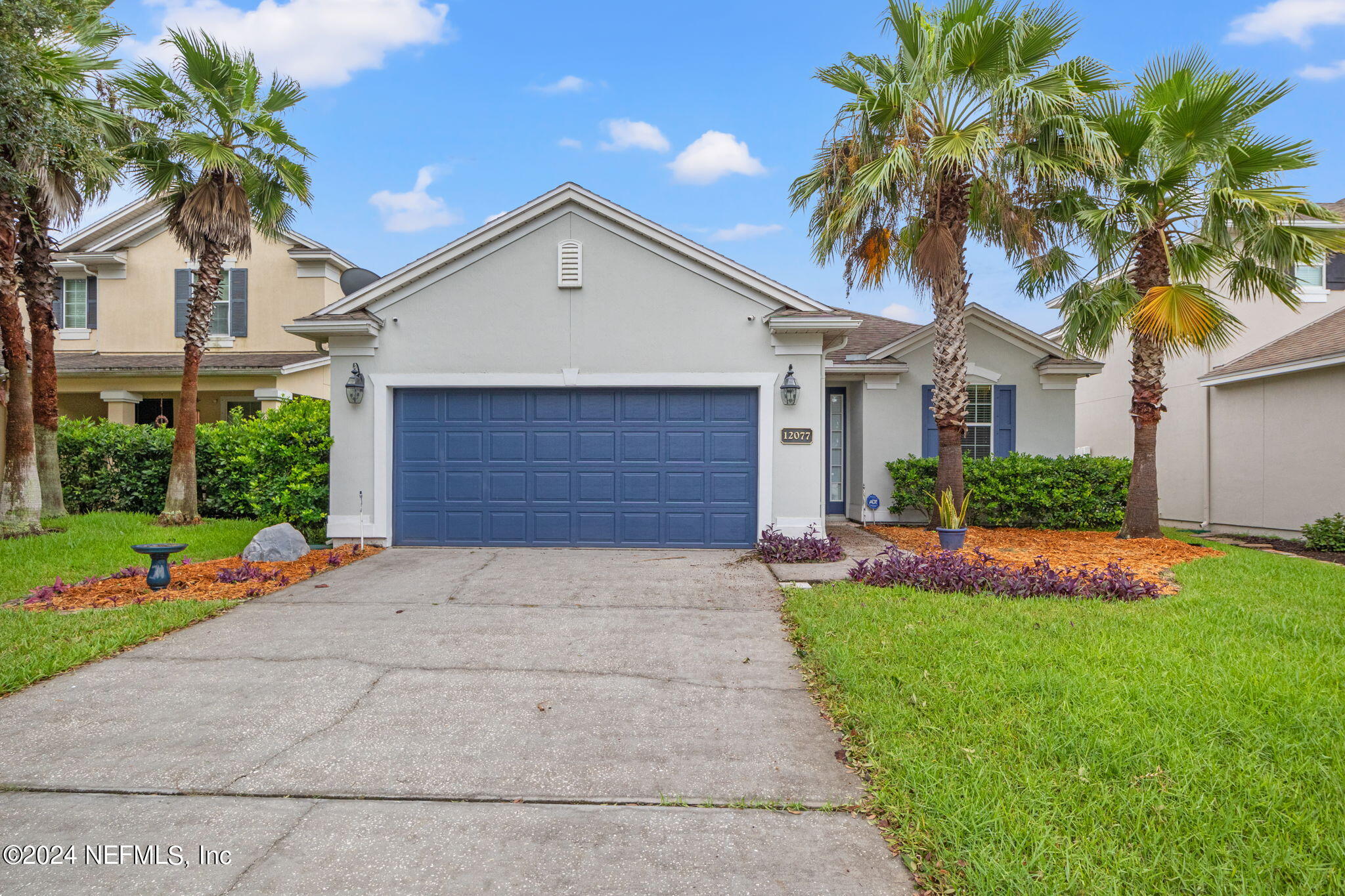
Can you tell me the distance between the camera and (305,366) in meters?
15.8

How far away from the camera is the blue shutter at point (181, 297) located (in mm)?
16875

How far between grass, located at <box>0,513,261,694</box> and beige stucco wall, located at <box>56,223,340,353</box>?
6453 mm

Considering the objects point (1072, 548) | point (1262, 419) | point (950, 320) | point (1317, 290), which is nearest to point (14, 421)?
point (950, 320)

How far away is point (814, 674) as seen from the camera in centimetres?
491

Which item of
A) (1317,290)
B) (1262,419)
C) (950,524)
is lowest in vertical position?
(950,524)

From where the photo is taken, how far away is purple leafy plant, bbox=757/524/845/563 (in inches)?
359

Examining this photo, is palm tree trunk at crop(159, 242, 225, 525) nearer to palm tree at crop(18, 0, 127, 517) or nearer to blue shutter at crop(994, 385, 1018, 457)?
palm tree at crop(18, 0, 127, 517)

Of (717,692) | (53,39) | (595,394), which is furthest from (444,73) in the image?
(717,692)

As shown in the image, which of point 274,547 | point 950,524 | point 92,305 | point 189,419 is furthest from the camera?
point 92,305

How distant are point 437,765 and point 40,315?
473 inches

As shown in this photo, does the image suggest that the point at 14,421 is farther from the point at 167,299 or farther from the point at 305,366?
the point at 167,299

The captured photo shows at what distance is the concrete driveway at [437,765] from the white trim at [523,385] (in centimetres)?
377

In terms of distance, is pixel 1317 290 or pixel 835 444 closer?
pixel 1317 290

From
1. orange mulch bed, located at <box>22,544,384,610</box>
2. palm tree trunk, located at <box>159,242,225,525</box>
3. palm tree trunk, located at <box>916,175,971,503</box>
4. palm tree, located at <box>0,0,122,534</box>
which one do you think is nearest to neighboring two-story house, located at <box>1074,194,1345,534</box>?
palm tree trunk, located at <box>916,175,971,503</box>
